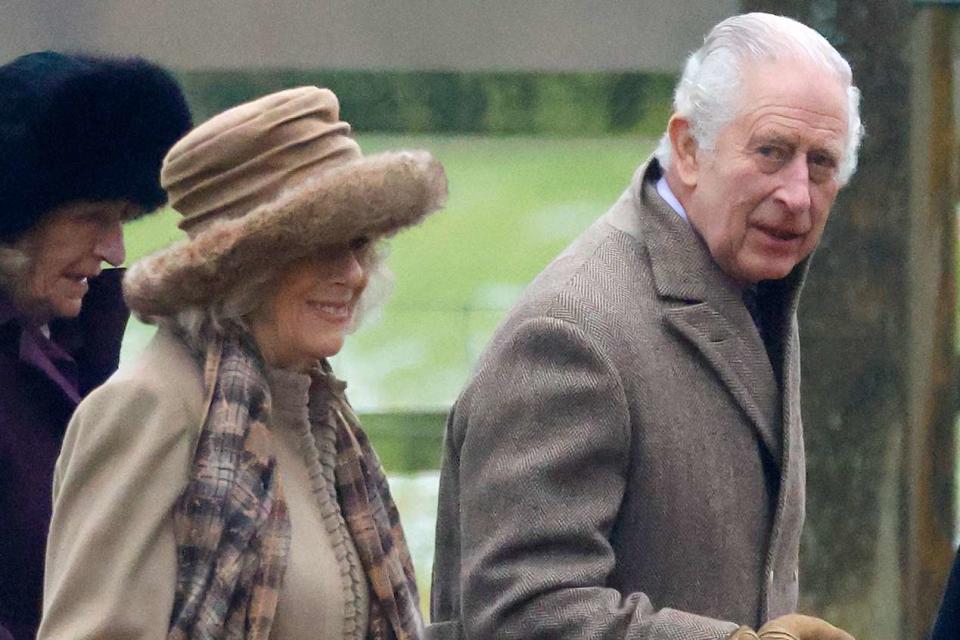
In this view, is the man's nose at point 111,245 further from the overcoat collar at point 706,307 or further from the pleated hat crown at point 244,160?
the overcoat collar at point 706,307

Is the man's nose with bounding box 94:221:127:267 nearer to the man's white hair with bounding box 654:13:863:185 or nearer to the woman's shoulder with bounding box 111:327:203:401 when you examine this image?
the woman's shoulder with bounding box 111:327:203:401

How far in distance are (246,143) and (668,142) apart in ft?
2.17

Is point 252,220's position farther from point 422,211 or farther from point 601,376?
point 601,376

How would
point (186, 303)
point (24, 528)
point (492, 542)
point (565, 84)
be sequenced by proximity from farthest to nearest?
point (565, 84) → point (24, 528) → point (186, 303) → point (492, 542)

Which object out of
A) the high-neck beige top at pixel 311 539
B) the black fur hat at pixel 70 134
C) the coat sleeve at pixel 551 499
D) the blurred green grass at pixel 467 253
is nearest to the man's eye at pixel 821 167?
the coat sleeve at pixel 551 499

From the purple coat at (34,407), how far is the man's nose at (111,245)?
5.4 inches

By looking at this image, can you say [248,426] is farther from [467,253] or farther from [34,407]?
[467,253]

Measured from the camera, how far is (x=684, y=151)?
9.36 feet

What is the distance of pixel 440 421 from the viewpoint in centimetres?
611

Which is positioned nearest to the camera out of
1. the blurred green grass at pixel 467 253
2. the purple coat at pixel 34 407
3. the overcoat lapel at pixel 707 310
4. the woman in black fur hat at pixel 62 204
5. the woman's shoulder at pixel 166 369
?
the woman's shoulder at pixel 166 369

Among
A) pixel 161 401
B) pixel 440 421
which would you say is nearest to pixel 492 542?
pixel 161 401

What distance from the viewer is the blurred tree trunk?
5957 millimetres

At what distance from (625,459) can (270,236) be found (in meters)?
0.62

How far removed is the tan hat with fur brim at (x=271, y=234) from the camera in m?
2.72
